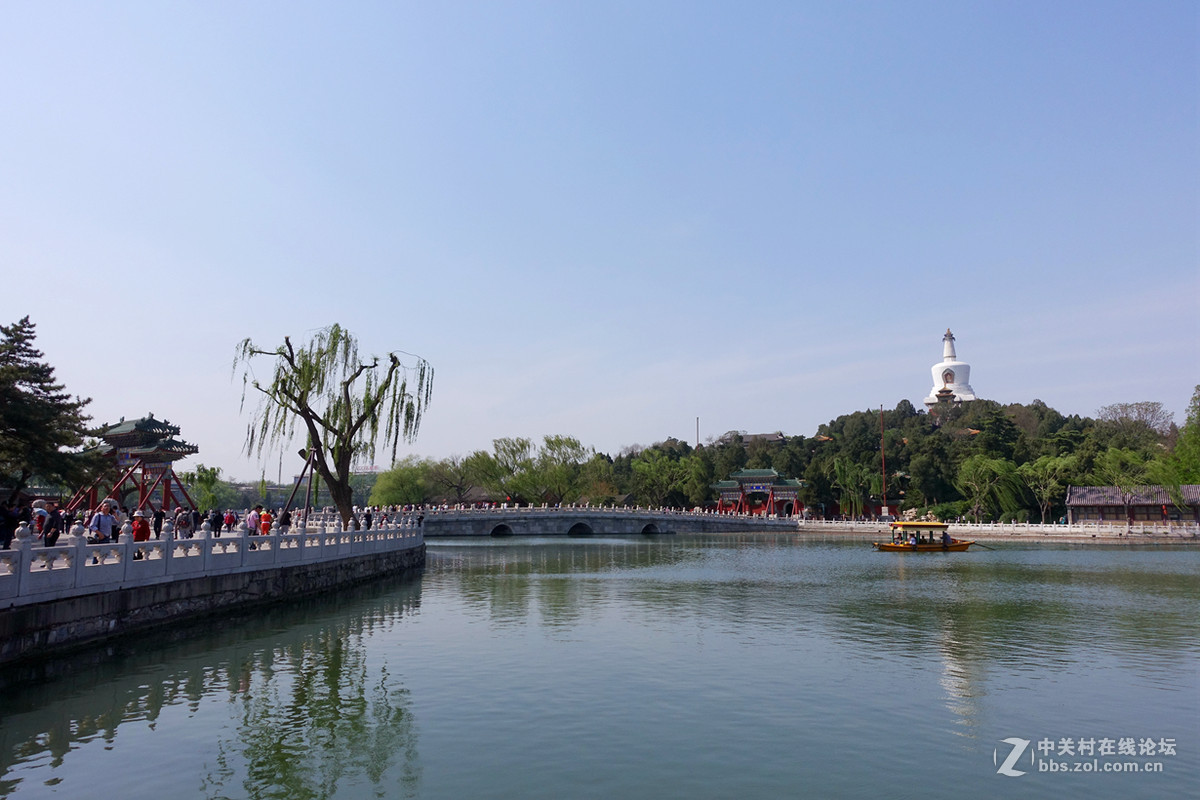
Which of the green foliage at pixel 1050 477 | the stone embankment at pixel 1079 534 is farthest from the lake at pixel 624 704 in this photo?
the green foliage at pixel 1050 477

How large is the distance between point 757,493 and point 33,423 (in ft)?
240

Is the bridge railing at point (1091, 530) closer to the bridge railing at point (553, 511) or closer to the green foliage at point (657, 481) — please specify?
the bridge railing at point (553, 511)

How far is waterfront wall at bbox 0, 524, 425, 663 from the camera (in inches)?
469

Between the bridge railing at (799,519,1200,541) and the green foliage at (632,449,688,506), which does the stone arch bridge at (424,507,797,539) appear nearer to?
the green foliage at (632,449,688,506)

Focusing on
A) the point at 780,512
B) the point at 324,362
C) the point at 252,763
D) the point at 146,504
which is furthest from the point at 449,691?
the point at 780,512

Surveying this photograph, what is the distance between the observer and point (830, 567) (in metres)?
35.7

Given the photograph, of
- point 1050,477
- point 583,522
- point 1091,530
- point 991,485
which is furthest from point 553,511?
point 1091,530

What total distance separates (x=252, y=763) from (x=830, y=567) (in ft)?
100

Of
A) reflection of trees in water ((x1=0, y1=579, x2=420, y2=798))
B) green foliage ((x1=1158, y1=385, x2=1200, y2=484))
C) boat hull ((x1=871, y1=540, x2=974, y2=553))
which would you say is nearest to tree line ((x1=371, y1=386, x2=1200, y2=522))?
green foliage ((x1=1158, y1=385, x2=1200, y2=484))

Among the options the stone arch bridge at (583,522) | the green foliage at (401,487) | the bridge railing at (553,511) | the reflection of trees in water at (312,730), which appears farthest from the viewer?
the green foliage at (401,487)

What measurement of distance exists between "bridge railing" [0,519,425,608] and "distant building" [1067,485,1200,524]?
56.2 metres

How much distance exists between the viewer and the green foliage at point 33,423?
25.3m

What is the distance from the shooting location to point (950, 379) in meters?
132

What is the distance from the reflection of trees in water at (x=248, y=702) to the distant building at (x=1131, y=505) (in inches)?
2302
